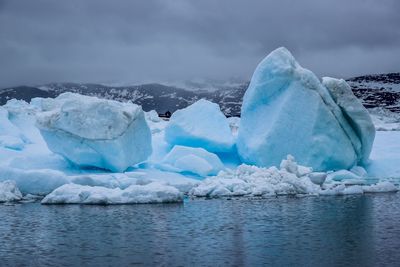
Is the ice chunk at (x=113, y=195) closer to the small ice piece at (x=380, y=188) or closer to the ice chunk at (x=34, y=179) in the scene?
the ice chunk at (x=34, y=179)

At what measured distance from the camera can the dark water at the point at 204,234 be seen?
26.7 ft

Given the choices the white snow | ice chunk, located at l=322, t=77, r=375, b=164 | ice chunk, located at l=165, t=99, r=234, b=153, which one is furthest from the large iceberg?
the white snow

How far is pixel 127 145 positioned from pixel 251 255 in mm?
10278

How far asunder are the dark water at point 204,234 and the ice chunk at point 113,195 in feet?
1.77

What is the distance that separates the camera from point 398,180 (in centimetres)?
2103

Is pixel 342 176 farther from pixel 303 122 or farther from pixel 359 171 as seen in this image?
pixel 303 122

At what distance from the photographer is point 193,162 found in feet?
62.2

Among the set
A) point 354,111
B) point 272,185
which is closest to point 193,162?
point 272,185

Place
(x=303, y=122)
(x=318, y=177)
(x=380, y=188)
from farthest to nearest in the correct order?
(x=303, y=122) < (x=380, y=188) < (x=318, y=177)

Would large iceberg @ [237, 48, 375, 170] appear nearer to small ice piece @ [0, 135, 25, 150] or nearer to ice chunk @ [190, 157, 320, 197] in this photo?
ice chunk @ [190, 157, 320, 197]

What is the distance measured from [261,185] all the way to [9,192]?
24.7 feet

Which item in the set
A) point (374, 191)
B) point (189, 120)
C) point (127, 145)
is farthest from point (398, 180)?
point (127, 145)

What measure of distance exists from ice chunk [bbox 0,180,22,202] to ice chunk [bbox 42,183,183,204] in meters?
1.37

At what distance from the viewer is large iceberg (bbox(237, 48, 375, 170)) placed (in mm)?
20297
